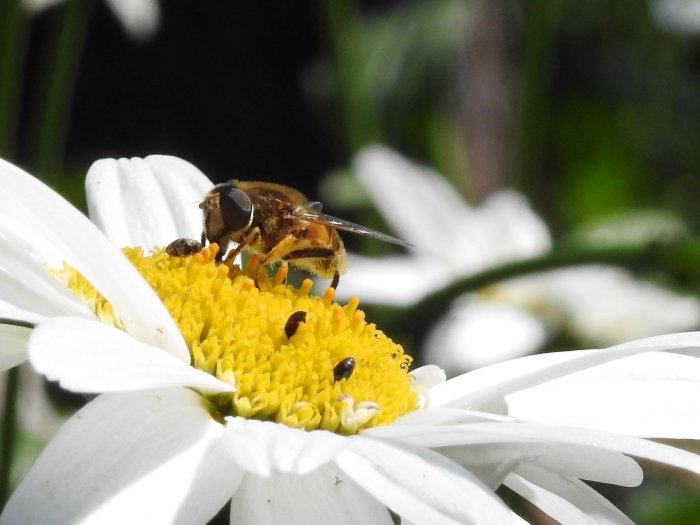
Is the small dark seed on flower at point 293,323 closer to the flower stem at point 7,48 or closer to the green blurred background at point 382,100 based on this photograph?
the flower stem at point 7,48

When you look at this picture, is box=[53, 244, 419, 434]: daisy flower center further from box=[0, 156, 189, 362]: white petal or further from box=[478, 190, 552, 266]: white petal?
box=[478, 190, 552, 266]: white petal

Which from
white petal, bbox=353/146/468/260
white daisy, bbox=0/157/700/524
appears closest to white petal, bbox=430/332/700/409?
white daisy, bbox=0/157/700/524

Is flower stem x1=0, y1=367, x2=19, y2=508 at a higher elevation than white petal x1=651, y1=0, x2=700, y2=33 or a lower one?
lower

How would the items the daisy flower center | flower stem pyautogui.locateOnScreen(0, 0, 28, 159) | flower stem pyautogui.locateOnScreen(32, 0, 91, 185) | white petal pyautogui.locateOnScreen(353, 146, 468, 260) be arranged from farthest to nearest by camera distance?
1. white petal pyautogui.locateOnScreen(353, 146, 468, 260)
2. flower stem pyautogui.locateOnScreen(32, 0, 91, 185)
3. flower stem pyautogui.locateOnScreen(0, 0, 28, 159)
4. the daisy flower center

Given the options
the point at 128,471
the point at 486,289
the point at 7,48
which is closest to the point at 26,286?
the point at 128,471

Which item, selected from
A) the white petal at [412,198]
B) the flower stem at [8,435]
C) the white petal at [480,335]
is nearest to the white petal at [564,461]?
the flower stem at [8,435]

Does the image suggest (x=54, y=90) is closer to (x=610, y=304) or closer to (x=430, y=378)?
(x=430, y=378)
